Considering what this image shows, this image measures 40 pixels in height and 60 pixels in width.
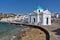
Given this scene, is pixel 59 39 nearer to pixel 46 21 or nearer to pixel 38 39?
pixel 38 39

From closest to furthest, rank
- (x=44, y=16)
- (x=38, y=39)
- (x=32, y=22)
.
A: (x=38, y=39) → (x=44, y=16) → (x=32, y=22)

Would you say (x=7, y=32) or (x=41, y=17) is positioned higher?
(x=41, y=17)

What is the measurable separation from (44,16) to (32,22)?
348cm

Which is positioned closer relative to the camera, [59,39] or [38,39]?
[59,39]

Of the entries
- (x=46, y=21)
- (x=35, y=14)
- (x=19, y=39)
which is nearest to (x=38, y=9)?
(x=35, y=14)

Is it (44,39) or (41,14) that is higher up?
(41,14)

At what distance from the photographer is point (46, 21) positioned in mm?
28109

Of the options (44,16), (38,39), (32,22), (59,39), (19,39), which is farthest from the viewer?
(32,22)

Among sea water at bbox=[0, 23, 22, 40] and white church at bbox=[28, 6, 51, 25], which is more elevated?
white church at bbox=[28, 6, 51, 25]

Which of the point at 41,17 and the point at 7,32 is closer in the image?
the point at 7,32

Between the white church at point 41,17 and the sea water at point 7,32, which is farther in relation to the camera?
the white church at point 41,17

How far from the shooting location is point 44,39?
11203 mm

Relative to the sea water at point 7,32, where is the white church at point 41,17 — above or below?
above

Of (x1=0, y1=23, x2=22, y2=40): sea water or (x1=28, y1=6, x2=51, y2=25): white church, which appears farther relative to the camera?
(x1=28, y1=6, x2=51, y2=25): white church
